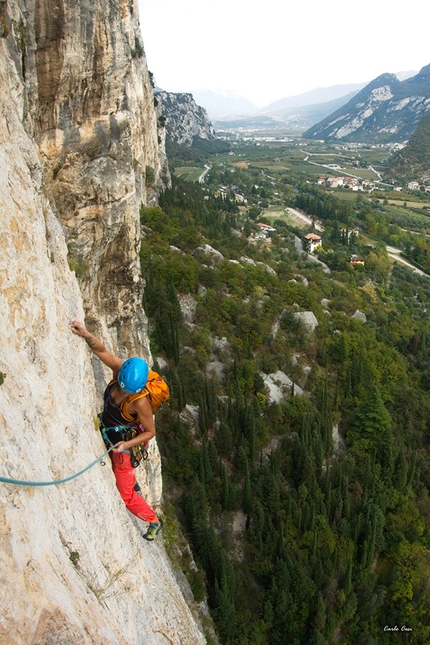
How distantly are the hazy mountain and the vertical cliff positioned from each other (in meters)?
155

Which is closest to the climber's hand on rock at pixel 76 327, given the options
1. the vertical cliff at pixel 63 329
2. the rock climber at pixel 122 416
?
the rock climber at pixel 122 416

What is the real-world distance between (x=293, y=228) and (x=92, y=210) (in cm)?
7415

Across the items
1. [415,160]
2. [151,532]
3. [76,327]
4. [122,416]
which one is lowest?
[151,532]

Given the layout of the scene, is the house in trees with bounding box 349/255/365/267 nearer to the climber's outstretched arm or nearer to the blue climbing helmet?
the climber's outstretched arm

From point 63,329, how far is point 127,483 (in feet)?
9.41

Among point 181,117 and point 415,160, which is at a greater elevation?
point 181,117

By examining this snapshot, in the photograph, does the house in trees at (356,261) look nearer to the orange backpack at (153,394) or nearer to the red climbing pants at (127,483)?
the red climbing pants at (127,483)

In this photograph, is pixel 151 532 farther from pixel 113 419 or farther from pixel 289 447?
pixel 289 447

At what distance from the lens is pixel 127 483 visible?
7258 mm

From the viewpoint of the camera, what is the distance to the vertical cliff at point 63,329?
3988 millimetres

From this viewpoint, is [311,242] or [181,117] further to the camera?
[181,117]

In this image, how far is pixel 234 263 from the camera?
44875mm

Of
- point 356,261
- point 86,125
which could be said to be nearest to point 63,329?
point 86,125

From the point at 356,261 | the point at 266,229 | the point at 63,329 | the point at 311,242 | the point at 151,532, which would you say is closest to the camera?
the point at 63,329
